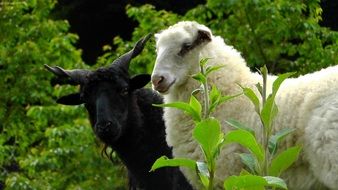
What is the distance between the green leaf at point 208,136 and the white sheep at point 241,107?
3.10m

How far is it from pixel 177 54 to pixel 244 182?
4.30 meters

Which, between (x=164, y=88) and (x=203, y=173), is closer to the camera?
(x=203, y=173)

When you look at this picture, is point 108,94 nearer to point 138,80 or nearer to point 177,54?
point 138,80

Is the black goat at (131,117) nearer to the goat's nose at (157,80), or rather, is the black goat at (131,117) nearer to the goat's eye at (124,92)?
the goat's eye at (124,92)

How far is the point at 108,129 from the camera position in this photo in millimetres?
7094

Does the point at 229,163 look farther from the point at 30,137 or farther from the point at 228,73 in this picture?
the point at 30,137

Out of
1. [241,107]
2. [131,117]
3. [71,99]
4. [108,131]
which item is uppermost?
[241,107]

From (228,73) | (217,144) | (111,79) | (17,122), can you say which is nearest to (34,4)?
(17,122)

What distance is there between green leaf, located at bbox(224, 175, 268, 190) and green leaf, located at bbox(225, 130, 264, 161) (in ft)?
0.27

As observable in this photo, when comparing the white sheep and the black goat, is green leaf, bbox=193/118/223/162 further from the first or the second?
the black goat

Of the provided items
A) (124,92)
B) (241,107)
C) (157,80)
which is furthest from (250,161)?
(124,92)

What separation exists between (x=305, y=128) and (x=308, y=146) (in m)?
0.10

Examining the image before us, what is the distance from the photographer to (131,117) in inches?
301

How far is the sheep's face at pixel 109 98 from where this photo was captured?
23.4ft
